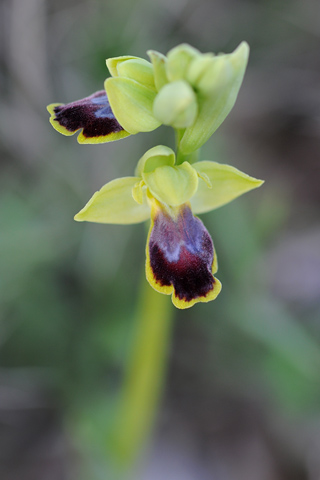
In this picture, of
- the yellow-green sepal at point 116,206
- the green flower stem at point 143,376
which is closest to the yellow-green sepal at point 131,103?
the yellow-green sepal at point 116,206

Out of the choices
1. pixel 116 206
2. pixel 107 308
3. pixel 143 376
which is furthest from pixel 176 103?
pixel 107 308

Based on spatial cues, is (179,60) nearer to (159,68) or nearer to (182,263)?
(159,68)

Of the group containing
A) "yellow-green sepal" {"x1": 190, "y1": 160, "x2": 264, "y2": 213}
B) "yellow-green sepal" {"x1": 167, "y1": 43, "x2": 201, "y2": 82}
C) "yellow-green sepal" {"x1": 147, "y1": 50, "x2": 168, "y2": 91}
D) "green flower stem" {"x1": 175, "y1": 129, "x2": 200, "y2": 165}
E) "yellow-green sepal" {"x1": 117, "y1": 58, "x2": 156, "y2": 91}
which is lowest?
"yellow-green sepal" {"x1": 190, "y1": 160, "x2": 264, "y2": 213}

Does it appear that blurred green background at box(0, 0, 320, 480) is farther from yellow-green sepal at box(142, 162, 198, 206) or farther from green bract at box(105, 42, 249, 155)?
green bract at box(105, 42, 249, 155)

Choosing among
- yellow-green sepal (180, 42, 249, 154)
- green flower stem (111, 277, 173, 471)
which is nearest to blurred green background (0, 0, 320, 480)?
green flower stem (111, 277, 173, 471)

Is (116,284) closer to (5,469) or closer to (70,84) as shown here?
(5,469)
